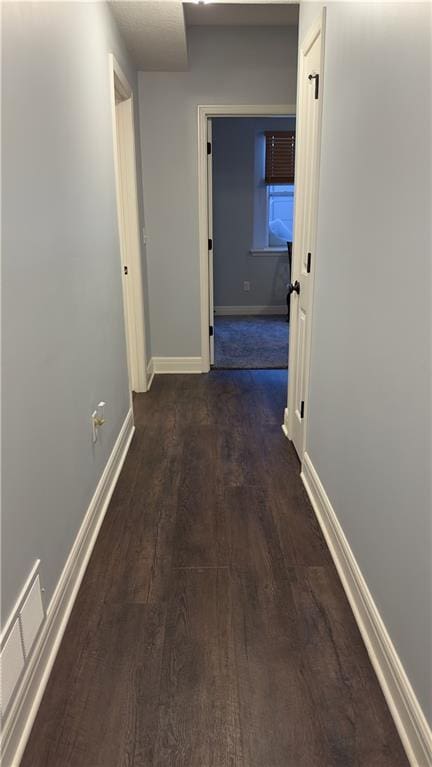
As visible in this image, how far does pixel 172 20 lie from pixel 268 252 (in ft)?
12.9

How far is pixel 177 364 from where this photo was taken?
455cm

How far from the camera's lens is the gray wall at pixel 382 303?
4.12 feet

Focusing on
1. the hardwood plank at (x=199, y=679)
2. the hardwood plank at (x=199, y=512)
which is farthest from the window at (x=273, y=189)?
the hardwood plank at (x=199, y=679)

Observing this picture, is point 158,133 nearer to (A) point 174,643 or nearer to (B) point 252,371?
(B) point 252,371

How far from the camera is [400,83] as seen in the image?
1.36m

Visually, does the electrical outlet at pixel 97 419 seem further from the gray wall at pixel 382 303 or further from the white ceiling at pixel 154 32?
the white ceiling at pixel 154 32

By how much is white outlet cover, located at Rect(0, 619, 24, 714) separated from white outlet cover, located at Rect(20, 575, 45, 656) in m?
0.04

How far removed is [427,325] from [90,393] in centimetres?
148

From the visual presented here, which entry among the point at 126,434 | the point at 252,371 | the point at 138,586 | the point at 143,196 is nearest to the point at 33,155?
the point at 138,586

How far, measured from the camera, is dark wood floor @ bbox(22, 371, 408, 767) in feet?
4.54

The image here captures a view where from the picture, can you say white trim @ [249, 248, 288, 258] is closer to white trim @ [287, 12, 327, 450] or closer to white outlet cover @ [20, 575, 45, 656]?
white trim @ [287, 12, 327, 450]

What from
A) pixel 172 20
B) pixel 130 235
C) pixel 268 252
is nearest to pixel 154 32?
pixel 172 20

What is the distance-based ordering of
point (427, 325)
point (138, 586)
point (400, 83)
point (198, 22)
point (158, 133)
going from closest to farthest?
1. point (427, 325)
2. point (400, 83)
3. point (138, 586)
4. point (198, 22)
5. point (158, 133)

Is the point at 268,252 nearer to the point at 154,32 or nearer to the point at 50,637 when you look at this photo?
the point at 154,32
